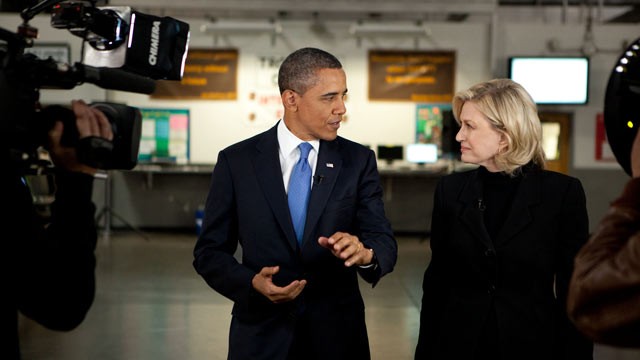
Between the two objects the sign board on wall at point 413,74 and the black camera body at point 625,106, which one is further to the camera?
the sign board on wall at point 413,74

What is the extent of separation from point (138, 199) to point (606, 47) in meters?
7.25

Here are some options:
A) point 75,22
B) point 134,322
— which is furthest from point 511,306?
point 134,322

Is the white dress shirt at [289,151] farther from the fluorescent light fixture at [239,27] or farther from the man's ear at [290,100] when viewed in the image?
the fluorescent light fixture at [239,27]

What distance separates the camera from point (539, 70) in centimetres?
948

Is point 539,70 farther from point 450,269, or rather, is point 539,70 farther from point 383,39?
point 450,269

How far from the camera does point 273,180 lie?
1.99 m

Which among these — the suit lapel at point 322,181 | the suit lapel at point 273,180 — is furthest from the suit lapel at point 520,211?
the suit lapel at point 273,180

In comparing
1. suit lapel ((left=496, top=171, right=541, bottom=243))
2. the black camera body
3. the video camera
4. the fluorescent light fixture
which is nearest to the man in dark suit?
suit lapel ((left=496, top=171, right=541, bottom=243))

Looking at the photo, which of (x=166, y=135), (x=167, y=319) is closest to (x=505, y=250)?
(x=167, y=319)

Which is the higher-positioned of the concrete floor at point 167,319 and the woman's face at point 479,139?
the woman's face at point 479,139

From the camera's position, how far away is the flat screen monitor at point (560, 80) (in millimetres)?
9477

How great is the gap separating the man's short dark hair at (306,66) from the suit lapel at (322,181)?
19 centimetres

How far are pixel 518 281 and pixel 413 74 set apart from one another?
26.8ft

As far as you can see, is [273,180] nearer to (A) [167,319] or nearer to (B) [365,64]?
(A) [167,319]
